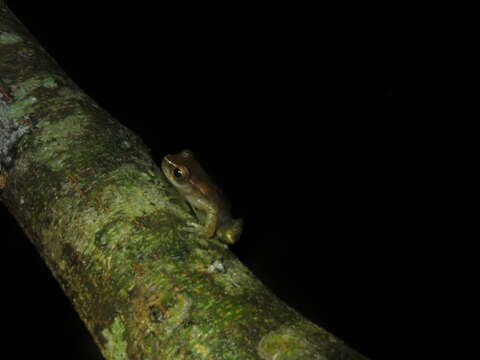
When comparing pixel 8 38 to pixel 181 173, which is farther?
pixel 181 173

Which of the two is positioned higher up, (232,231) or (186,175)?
(186,175)

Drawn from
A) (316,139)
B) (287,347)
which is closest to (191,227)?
(287,347)

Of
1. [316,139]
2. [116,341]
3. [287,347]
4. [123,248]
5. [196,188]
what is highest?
[287,347]

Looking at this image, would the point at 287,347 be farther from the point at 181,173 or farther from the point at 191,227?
the point at 181,173

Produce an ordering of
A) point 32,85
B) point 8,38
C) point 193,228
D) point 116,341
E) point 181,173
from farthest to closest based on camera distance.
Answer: point 181,173
point 8,38
point 32,85
point 193,228
point 116,341

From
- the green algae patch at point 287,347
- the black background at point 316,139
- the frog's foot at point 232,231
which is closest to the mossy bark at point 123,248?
the green algae patch at point 287,347

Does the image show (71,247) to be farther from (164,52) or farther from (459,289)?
(164,52)

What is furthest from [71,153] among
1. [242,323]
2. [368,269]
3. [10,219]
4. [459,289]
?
[459,289]

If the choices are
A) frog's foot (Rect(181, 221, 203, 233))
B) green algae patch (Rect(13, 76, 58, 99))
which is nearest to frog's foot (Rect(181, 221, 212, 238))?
frog's foot (Rect(181, 221, 203, 233))
